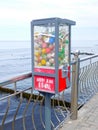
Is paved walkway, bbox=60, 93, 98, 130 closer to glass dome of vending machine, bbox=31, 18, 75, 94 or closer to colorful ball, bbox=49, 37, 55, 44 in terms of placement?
glass dome of vending machine, bbox=31, 18, 75, 94

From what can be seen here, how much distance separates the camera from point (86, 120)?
3.92 meters

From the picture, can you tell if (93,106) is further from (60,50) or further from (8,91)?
(8,91)

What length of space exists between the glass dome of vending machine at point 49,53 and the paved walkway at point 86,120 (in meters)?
1.11

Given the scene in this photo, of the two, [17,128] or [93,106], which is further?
[17,128]

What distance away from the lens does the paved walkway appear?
365 cm

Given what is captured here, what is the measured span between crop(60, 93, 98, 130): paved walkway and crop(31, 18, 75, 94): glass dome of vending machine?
1106 millimetres

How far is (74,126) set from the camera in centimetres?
369

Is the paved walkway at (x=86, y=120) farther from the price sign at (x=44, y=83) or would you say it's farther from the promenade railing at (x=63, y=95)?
the price sign at (x=44, y=83)

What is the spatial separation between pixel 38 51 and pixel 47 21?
36 cm

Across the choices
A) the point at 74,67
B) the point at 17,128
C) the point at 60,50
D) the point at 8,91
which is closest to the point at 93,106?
the point at 74,67

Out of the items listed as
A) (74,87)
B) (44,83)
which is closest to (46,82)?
(44,83)

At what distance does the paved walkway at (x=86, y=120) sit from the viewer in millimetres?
3650

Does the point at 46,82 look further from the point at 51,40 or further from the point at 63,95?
the point at 63,95

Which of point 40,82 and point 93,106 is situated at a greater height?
point 40,82
